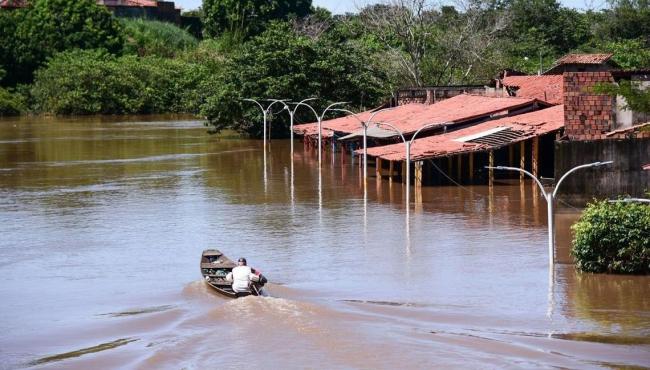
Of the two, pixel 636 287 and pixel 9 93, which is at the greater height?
pixel 9 93

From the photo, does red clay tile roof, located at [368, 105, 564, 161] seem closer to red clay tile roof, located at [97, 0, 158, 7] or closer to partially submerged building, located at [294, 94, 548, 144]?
partially submerged building, located at [294, 94, 548, 144]

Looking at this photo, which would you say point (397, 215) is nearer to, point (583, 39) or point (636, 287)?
point (636, 287)

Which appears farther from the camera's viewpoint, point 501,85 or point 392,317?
point 501,85

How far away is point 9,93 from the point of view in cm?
11312

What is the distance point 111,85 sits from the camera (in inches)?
4306

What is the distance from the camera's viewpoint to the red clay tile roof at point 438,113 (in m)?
53.8

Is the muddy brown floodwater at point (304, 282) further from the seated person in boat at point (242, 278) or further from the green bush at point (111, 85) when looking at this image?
the green bush at point (111, 85)

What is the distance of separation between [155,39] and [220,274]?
333ft

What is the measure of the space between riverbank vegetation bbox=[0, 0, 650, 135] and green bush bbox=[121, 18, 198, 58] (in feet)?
0.53

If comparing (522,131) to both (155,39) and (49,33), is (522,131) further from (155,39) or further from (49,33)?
(155,39)

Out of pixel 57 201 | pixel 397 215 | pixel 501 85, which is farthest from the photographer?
pixel 501 85

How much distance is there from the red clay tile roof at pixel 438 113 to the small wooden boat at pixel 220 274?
72.8 feet

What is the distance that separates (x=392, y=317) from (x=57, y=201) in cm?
2487

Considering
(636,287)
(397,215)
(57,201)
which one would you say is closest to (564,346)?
(636,287)
